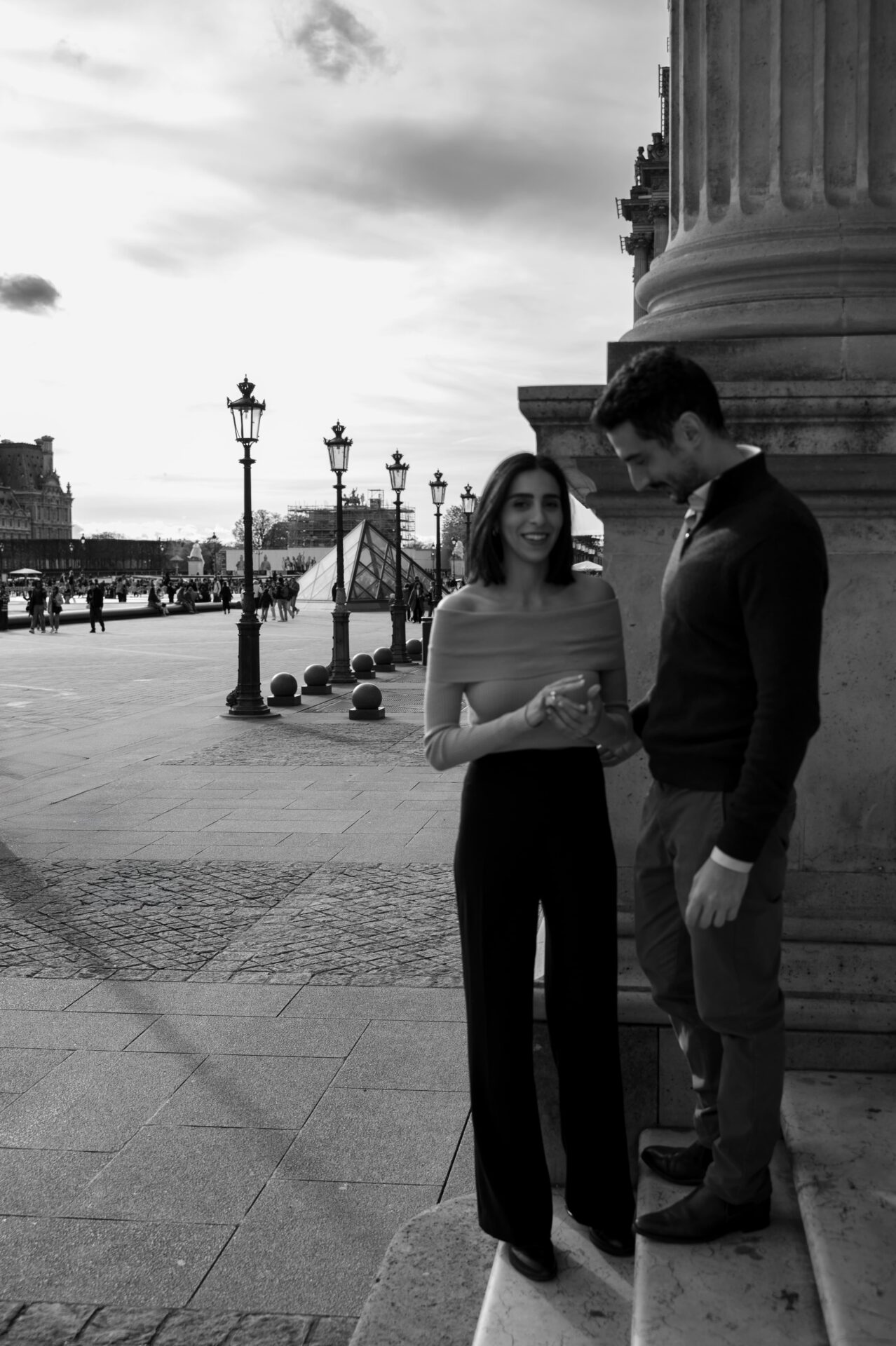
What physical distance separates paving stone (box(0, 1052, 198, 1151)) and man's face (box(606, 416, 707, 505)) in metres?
2.62

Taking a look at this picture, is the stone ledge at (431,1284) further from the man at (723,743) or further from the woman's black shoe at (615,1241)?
the man at (723,743)

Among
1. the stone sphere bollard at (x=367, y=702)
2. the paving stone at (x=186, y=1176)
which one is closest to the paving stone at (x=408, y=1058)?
the paving stone at (x=186, y=1176)

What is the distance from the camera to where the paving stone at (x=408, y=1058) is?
169 inches

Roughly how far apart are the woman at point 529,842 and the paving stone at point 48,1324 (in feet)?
3.17

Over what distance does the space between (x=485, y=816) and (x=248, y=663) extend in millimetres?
13807

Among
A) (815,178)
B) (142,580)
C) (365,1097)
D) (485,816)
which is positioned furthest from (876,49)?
(142,580)

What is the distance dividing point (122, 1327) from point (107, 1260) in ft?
0.99

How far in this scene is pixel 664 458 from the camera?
2.50 metres

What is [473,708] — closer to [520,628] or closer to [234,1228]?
[520,628]

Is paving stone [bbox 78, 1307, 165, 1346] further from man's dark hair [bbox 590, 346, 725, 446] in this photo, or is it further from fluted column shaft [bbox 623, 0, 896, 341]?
fluted column shaft [bbox 623, 0, 896, 341]

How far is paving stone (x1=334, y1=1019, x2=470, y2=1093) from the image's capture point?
14.1 ft

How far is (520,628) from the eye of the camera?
9.04 feet

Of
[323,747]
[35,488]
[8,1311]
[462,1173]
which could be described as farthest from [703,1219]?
[35,488]

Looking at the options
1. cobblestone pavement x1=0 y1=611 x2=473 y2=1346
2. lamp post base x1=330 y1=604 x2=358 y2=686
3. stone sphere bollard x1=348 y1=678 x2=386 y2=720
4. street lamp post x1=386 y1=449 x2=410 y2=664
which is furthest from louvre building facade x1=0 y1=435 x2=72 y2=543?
cobblestone pavement x1=0 y1=611 x2=473 y2=1346
